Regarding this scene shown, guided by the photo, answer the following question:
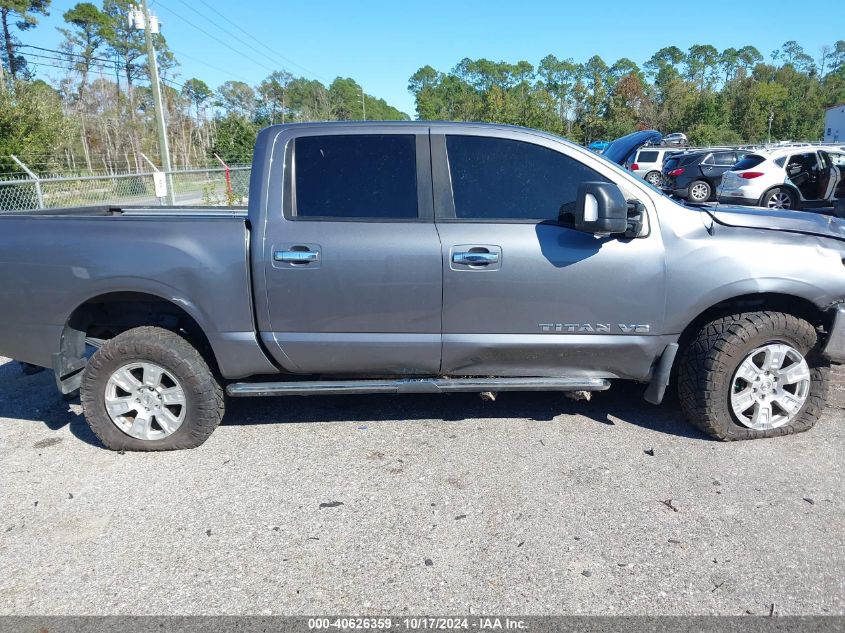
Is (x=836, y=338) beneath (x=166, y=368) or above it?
above

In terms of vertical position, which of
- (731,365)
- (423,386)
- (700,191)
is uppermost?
(700,191)

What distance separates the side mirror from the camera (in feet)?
10.8

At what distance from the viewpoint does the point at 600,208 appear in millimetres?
3297

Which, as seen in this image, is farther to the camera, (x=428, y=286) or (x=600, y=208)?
(x=428, y=286)

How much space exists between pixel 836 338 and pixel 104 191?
534 inches

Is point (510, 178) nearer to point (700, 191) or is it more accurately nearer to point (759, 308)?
point (759, 308)

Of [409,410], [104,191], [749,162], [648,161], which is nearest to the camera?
[409,410]

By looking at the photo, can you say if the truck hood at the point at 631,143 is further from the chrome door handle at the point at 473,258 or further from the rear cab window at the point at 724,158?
the rear cab window at the point at 724,158

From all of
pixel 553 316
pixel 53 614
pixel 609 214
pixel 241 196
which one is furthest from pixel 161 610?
pixel 241 196

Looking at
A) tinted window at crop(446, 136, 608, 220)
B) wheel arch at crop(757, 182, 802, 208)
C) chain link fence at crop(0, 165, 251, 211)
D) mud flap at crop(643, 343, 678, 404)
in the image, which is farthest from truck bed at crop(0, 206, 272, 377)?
wheel arch at crop(757, 182, 802, 208)

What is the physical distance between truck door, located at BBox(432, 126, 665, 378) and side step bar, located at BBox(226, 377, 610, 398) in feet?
0.24

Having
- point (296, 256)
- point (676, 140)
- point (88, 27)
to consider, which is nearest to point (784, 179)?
point (296, 256)

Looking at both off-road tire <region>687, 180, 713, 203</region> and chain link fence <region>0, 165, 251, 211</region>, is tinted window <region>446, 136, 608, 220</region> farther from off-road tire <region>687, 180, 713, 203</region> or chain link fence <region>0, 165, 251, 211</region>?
off-road tire <region>687, 180, 713, 203</region>

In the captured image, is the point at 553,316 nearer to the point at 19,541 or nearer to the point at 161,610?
the point at 161,610
